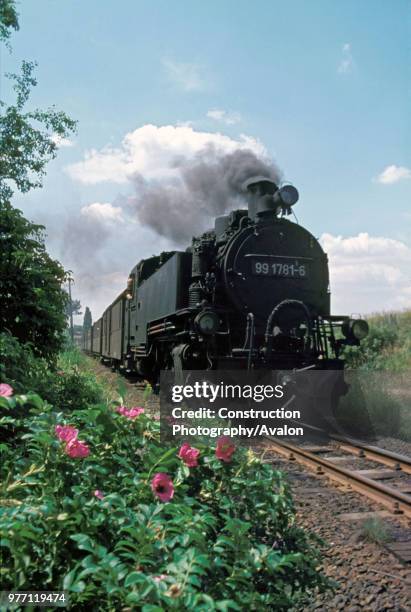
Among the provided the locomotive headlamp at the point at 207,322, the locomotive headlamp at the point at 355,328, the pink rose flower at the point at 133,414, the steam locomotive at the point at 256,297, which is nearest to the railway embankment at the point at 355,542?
the pink rose flower at the point at 133,414

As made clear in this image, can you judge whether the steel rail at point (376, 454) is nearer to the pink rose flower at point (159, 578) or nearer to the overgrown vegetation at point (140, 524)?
the overgrown vegetation at point (140, 524)

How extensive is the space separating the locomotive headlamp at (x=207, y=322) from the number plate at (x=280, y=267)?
1.14 metres

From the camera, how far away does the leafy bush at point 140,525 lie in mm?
1634

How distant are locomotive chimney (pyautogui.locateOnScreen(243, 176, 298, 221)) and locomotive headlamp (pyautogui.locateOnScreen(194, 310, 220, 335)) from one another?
2.06 metres

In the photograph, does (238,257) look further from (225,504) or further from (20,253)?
(225,504)

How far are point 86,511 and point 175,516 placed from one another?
1.04 ft

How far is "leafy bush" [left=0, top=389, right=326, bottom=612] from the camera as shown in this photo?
163cm

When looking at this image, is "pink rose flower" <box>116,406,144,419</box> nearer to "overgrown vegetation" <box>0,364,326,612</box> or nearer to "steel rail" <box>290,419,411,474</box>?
"overgrown vegetation" <box>0,364,326,612</box>

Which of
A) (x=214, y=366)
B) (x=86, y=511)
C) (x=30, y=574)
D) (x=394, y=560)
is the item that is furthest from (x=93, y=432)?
(x=214, y=366)

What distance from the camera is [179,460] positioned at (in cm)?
233

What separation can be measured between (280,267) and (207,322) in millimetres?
1686

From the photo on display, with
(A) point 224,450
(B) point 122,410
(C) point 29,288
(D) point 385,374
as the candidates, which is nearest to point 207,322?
(C) point 29,288

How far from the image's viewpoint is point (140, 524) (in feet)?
5.86

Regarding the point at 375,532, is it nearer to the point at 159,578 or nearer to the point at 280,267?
the point at 159,578
